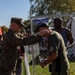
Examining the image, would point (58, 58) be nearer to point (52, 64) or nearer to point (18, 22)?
point (52, 64)

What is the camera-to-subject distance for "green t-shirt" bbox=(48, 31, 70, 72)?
607 cm

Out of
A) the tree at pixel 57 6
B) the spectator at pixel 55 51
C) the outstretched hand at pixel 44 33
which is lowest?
the spectator at pixel 55 51

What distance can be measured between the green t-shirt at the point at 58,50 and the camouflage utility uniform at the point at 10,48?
28 centimetres

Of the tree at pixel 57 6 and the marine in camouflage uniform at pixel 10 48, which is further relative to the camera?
the tree at pixel 57 6

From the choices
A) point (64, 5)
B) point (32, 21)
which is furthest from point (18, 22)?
point (64, 5)

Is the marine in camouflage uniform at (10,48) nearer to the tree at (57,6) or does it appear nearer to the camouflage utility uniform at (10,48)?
the camouflage utility uniform at (10,48)

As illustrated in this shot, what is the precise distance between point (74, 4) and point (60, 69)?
48.6 metres

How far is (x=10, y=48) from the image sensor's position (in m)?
6.23

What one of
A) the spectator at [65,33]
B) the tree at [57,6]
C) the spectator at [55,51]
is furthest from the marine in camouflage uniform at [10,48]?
the tree at [57,6]

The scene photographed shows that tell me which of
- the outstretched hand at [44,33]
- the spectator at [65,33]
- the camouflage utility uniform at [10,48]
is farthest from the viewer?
the spectator at [65,33]

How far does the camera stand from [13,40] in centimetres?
607

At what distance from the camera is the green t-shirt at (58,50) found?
239 inches

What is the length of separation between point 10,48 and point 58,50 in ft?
2.88

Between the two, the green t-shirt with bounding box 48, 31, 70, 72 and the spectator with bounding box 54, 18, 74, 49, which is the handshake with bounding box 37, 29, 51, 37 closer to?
the green t-shirt with bounding box 48, 31, 70, 72
